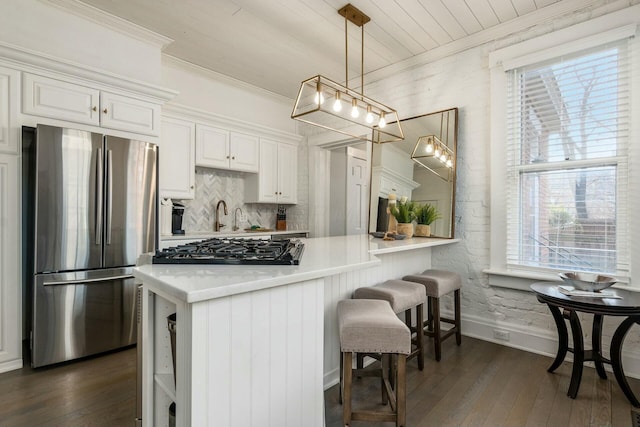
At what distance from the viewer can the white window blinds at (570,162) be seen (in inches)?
94.8

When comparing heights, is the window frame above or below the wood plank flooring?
above

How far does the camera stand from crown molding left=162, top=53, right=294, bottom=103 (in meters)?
3.57

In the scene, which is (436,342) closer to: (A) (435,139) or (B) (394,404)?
(B) (394,404)

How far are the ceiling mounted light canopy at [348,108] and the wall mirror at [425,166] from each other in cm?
18

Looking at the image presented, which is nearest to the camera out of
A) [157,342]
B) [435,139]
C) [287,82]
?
[157,342]

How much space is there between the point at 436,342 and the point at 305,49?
3.03m

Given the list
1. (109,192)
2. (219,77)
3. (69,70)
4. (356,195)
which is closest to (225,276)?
(109,192)

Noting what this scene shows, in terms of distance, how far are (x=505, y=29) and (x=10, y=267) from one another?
4.48 m

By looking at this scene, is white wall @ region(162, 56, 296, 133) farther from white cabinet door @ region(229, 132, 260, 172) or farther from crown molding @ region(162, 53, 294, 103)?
white cabinet door @ region(229, 132, 260, 172)

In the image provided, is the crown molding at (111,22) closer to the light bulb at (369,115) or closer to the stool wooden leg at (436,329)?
the light bulb at (369,115)

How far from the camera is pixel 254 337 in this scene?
1.23m

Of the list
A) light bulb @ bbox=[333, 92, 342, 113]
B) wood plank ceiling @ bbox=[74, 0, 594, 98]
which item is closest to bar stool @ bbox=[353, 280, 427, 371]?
light bulb @ bbox=[333, 92, 342, 113]

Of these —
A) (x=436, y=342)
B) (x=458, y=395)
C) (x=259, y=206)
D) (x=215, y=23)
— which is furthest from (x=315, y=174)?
(x=458, y=395)

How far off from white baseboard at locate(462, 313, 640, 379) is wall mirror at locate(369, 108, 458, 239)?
870 mm
